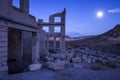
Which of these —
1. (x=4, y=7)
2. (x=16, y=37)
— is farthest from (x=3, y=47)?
(x=16, y=37)

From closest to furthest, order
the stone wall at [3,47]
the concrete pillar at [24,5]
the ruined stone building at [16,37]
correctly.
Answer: the stone wall at [3,47] < the ruined stone building at [16,37] < the concrete pillar at [24,5]

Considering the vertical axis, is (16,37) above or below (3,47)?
above

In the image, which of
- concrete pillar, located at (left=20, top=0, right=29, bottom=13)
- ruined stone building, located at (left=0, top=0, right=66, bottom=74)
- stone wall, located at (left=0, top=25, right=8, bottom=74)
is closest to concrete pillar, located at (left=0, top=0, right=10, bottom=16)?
ruined stone building, located at (left=0, top=0, right=66, bottom=74)

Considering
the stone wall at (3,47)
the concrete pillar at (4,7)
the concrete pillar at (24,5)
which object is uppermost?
the concrete pillar at (24,5)

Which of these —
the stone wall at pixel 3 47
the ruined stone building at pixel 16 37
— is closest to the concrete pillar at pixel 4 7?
the ruined stone building at pixel 16 37

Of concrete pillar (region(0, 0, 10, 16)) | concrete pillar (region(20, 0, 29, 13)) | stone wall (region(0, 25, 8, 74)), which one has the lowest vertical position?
stone wall (region(0, 25, 8, 74))

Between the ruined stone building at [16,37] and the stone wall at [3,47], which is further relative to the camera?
the ruined stone building at [16,37]

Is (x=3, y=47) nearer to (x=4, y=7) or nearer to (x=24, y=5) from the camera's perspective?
(x=4, y=7)

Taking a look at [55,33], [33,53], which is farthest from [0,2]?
[55,33]

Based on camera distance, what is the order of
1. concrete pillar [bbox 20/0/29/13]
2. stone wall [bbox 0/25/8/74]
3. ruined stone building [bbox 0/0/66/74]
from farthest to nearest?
1. concrete pillar [bbox 20/0/29/13]
2. ruined stone building [bbox 0/0/66/74]
3. stone wall [bbox 0/25/8/74]

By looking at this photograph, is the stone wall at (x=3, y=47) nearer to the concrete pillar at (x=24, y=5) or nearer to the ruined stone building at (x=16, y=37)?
the ruined stone building at (x=16, y=37)

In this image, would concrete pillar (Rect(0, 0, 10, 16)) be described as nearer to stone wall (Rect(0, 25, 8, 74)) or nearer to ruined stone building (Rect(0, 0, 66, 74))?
ruined stone building (Rect(0, 0, 66, 74))

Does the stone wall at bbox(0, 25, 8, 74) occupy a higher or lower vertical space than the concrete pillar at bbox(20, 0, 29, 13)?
lower

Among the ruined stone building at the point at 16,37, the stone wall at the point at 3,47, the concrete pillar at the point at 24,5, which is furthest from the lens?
the concrete pillar at the point at 24,5
